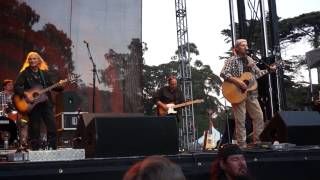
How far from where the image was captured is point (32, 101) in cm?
780

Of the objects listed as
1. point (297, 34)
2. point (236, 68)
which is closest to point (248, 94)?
point (236, 68)

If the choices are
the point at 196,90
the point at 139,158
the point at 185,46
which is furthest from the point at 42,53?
the point at 196,90

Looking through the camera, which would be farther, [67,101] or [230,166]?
[67,101]

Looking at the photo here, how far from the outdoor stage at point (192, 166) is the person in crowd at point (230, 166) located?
2.39 feet

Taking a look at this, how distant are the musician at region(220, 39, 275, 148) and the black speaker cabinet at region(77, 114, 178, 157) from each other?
263 centimetres

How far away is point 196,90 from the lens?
1631 inches

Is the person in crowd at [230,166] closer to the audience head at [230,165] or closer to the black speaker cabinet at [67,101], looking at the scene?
the audience head at [230,165]

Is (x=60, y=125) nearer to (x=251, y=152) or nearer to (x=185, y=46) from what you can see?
(x=251, y=152)

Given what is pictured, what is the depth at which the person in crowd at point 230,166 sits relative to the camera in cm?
488

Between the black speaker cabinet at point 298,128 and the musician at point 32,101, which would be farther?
the musician at point 32,101

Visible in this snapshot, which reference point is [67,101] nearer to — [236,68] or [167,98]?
[167,98]

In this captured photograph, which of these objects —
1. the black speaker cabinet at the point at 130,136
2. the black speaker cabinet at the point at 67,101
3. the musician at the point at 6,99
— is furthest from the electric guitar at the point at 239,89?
the musician at the point at 6,99

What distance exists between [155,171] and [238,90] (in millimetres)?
6239

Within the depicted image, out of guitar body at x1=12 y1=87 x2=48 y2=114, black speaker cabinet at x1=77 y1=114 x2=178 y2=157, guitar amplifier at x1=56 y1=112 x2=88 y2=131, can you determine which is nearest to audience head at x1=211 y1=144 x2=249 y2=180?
black speaker cabinet at x1=77 y1=114 x2=178 y2=157
